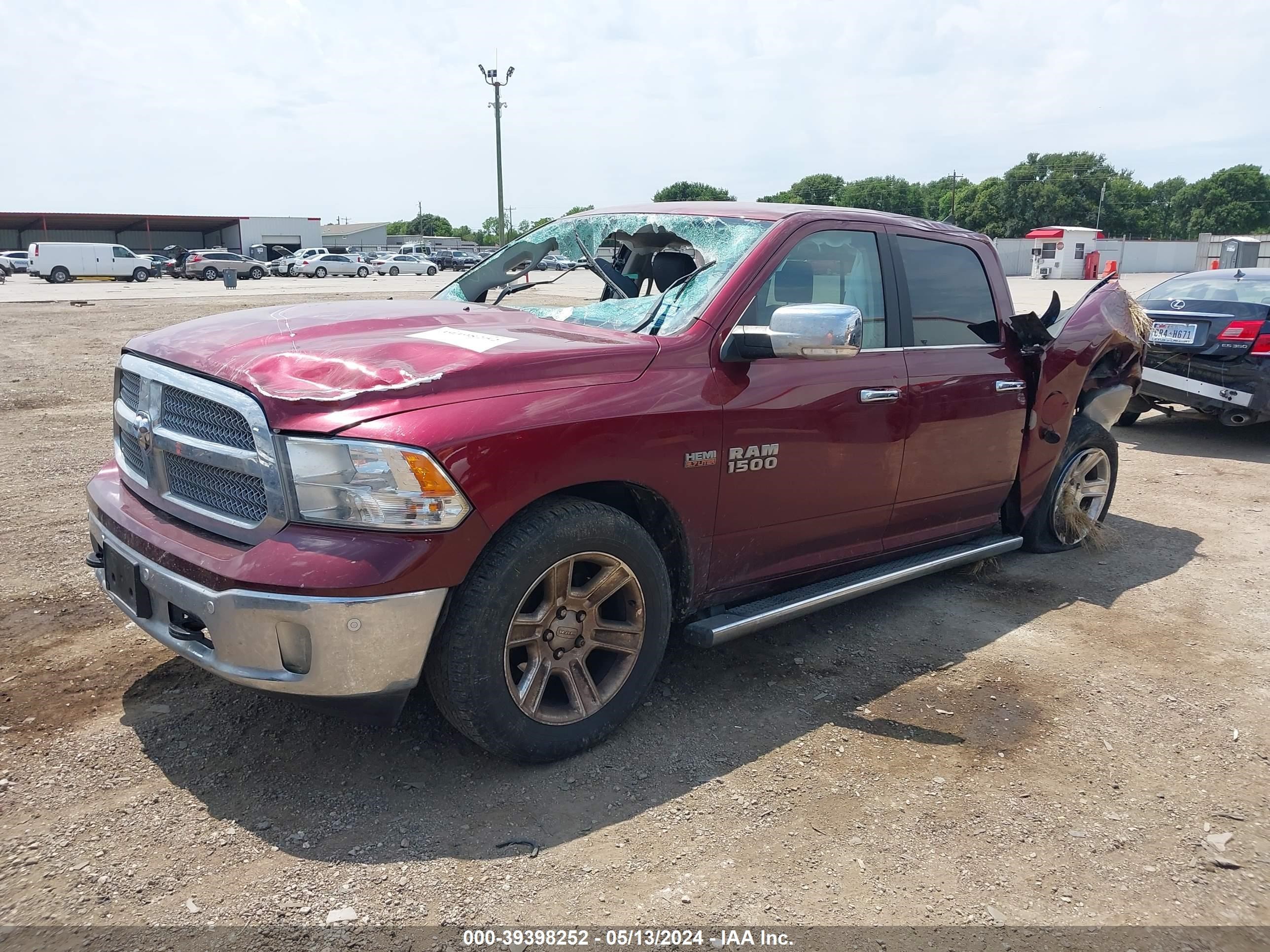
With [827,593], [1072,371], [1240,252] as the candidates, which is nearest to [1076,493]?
[1072,371]

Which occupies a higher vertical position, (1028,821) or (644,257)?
(644,257)

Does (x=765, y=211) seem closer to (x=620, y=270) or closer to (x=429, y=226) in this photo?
(x=620, y=270)

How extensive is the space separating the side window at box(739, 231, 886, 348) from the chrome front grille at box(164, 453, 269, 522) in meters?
1.92

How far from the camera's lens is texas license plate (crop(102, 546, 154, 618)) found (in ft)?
10.0

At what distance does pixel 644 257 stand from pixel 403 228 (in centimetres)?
14947

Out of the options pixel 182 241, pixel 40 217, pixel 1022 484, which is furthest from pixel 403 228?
pixel 1022 484

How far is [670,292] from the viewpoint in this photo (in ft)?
12.5

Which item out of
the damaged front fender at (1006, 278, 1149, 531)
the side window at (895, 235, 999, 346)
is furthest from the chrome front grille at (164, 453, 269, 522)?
the damaged front fender at (1006, 278, 1149, 531)

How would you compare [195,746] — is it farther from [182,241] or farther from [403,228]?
[403,228]

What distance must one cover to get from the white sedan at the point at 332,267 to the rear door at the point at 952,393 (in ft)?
173

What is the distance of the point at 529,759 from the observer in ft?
10.4

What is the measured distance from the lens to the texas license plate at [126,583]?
3.06m

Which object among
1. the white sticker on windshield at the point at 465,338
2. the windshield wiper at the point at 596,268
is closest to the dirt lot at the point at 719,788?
the white sticker on windshield at the point at 465,338

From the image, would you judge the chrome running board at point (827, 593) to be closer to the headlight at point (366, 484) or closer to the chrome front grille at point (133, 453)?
the headlight at point (366, 484)
